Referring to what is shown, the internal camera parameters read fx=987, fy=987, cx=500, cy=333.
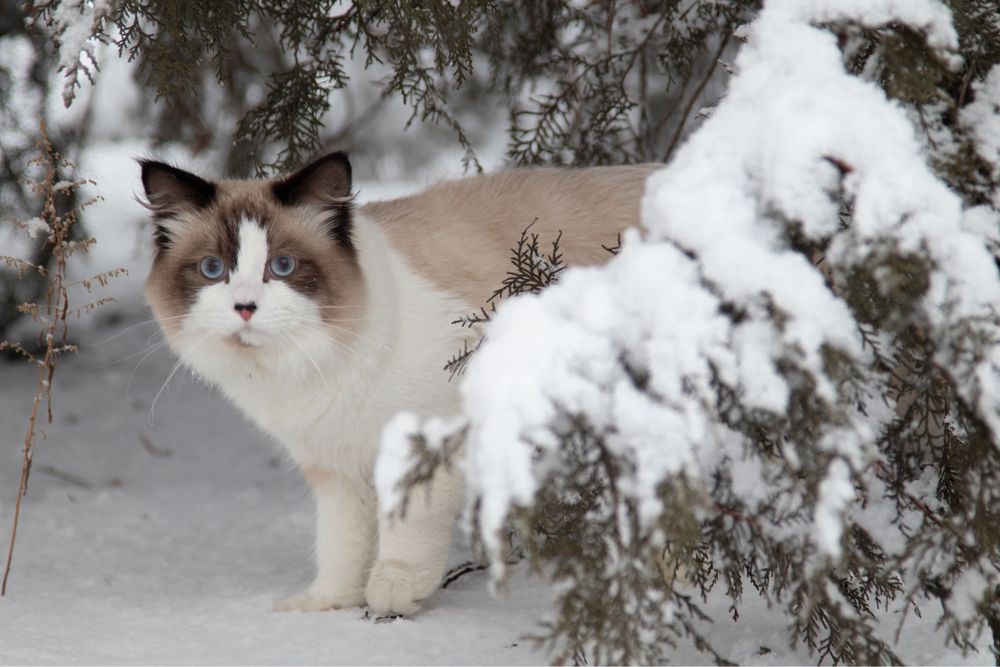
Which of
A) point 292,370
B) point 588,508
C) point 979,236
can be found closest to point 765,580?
point 588,508

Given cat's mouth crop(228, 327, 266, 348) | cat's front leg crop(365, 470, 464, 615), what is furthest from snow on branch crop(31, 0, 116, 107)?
cat's front leg crop(365, 470, 464, 615)

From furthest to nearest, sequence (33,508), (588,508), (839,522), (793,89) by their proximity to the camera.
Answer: (33,508), (588,508), (793,89), (839,522)

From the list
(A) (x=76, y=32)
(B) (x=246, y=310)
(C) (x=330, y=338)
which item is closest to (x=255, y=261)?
(B) (x=246, y=310)

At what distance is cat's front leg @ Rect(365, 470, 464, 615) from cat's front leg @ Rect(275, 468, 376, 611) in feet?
0.38

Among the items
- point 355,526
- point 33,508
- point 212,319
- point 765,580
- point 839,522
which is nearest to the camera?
point 839,522

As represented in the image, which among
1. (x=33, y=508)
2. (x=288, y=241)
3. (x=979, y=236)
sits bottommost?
(x=33, y=508)

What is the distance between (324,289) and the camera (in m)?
2.21

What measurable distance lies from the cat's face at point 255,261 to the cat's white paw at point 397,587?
1.79 ft

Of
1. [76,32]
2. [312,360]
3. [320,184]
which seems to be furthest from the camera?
[320,184]

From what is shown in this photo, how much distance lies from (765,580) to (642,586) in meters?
0.48

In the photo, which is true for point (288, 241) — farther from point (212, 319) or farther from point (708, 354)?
point (708, 354)

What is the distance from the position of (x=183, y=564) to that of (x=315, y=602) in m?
0.62

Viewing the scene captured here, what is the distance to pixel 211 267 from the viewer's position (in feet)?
7.13

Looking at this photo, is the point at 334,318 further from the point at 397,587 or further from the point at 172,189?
the point at 397,587
